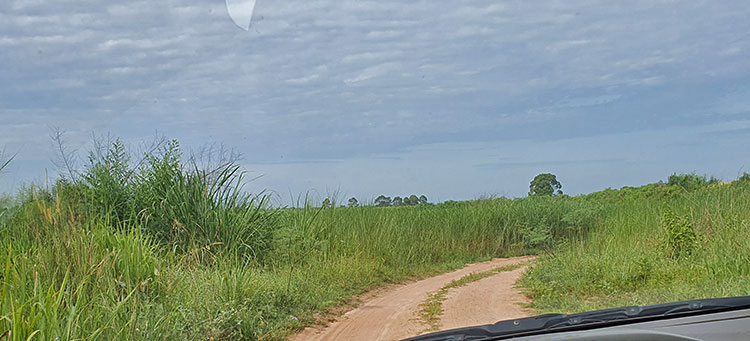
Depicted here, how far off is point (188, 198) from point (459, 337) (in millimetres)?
7099

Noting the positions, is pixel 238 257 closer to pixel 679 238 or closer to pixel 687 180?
pixel 679 238

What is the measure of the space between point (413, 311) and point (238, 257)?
2.66 meters

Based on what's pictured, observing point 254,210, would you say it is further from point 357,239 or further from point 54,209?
point 54,209

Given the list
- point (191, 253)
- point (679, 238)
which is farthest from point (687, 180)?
point (191, 253)

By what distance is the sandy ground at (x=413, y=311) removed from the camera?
6.21 meters

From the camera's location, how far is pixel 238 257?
8.61 metres

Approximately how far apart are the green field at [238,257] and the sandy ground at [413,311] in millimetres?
300

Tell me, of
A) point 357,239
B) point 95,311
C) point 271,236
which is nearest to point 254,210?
point 271,236

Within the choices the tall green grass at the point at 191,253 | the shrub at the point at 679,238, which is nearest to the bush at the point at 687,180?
the tall green grass at the point at 191,253

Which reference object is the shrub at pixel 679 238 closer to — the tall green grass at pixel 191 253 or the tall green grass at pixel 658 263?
the tall green grass at pixel 658 263

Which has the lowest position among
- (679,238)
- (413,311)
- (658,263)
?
(413,311)

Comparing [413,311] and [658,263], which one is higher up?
[658,263]

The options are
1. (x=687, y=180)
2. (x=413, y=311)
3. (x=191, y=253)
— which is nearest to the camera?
(x=413, y=311)

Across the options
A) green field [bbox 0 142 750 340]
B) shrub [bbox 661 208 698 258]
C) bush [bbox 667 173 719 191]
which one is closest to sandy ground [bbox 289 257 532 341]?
green field [bbox 0 142 750 340]
